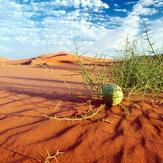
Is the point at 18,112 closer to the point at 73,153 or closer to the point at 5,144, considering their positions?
the point at 5,144

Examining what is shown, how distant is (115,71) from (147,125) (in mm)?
1963

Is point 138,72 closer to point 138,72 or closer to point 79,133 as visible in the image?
point 138,72

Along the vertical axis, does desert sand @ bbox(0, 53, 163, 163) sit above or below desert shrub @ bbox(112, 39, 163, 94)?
below

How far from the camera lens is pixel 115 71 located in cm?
566

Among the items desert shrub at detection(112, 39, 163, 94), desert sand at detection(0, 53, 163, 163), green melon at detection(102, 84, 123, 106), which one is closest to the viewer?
desert sand at detection(0, 53, 163, 163)

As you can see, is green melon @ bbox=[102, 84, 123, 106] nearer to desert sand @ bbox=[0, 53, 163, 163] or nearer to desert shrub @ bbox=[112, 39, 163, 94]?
desert sand @ bbox=[0, 53, 163, 163]

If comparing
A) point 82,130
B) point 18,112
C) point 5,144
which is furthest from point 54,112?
point 5,144

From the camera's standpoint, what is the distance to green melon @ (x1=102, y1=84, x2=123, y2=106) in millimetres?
4398

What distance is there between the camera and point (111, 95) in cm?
439

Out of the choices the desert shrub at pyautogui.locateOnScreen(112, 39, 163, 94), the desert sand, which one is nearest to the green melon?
the desert sand

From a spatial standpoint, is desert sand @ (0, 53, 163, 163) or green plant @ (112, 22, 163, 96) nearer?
desert sand @ (0, 53, 163, 163)

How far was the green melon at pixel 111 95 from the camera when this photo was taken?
440 centimetres

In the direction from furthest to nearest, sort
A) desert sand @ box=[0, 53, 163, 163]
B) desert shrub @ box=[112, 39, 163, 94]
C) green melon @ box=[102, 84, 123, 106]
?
desert shrub @ box=[112, 39, 163, 94]
green melon @ box=[102, 84, 123, 106]
desert sand @ box=[0, 53, 163, 163]

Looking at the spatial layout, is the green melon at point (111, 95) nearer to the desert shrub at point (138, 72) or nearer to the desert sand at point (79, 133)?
the desert sand at point (79, 133)
